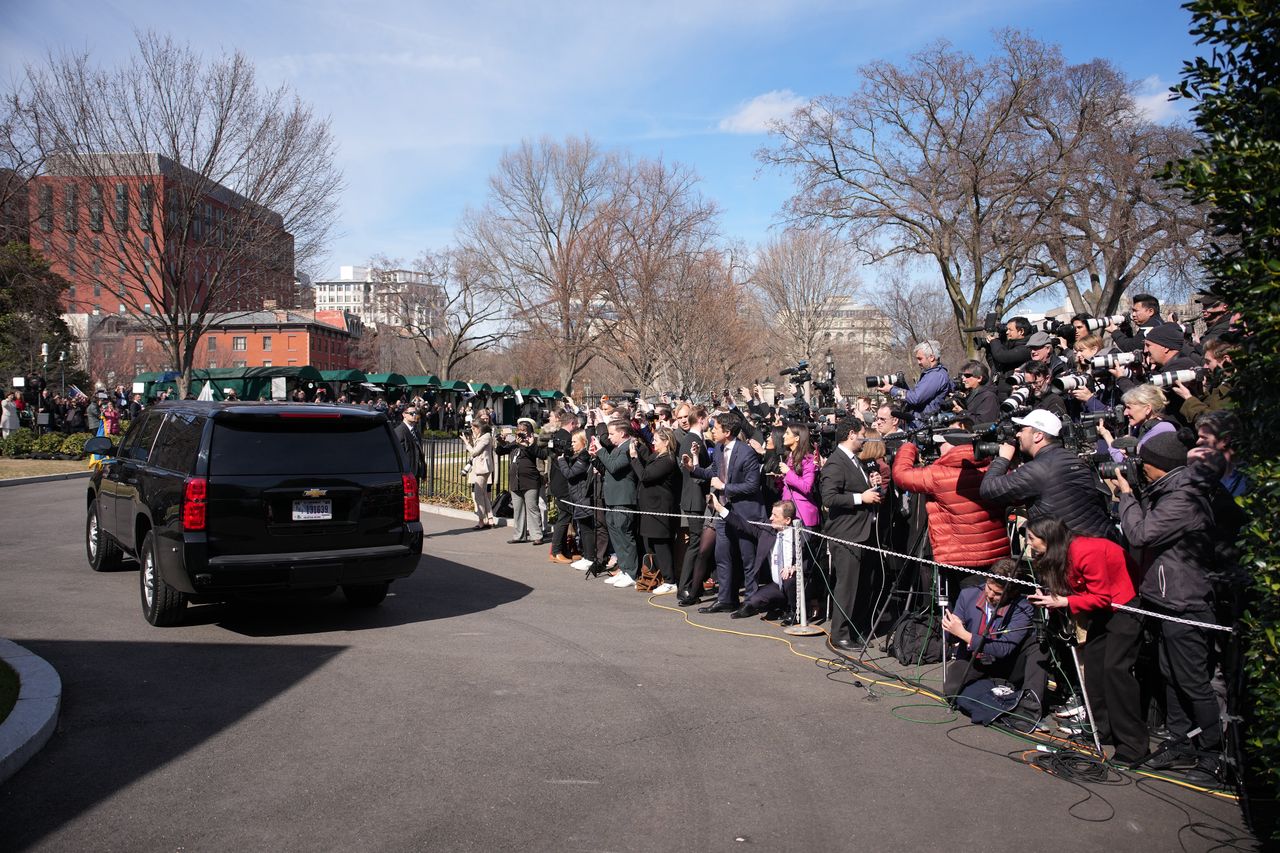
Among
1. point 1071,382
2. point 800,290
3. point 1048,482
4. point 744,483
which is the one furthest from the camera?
point 800,290

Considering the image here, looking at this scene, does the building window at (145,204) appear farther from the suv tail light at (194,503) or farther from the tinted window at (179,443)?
the suv tail light at (194,503)

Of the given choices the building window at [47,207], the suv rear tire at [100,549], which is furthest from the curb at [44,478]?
the suv rear tire at [100,549]

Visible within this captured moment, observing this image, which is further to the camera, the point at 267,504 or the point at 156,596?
the point at 156,596

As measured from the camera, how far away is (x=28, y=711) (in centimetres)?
555

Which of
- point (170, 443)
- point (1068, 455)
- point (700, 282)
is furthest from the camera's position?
point (700, 282)

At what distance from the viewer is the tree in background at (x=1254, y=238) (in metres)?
3.78

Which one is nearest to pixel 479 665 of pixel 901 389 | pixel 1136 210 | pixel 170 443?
pixel 170 443

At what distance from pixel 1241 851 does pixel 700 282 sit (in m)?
27.8

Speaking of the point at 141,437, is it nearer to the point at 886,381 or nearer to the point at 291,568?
the point at 291,568

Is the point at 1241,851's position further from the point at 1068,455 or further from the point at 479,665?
the point at 479,665

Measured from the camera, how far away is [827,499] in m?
8.07

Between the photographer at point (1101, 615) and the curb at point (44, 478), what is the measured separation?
22.0 metres

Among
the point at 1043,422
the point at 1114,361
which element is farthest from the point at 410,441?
the point at 1043,422

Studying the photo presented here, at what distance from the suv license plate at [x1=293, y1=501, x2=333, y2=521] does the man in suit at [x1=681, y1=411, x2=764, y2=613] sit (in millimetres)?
3885
